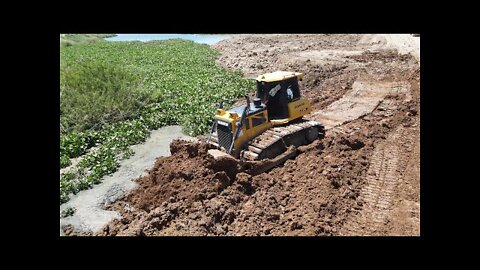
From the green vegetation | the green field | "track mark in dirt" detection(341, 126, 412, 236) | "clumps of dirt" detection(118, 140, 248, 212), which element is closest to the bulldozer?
"clumps of dirt" detection(118, 140, 248, 212)

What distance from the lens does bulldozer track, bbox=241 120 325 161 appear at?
1032 centimetres

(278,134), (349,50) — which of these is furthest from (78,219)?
(349,50)

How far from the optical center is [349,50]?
93.3 feet

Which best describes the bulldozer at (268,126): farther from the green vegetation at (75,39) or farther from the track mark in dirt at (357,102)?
the green vegetation at (75,39)

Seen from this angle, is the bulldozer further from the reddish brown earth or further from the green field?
the green field

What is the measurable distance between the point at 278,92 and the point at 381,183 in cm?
358

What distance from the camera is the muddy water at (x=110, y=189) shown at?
9.41 meters

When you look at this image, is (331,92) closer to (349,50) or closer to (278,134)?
(278,134)

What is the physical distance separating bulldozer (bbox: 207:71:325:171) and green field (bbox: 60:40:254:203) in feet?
12.2

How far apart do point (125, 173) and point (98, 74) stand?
9.00 m

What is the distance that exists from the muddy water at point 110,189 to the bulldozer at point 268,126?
2.41 m

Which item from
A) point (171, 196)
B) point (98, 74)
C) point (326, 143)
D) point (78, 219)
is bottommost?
point (78, 219)

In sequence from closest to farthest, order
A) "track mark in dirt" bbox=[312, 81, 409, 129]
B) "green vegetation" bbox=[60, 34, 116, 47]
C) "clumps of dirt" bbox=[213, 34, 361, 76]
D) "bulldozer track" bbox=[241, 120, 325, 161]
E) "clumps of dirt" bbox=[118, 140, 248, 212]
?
"clumps of dirt" bbox=[118, 140, 248, 212] < "bulldozer track" bbox=[241, 120, 325, 161] < "track mark in dirt" bbox=[312, 81, 409, 129] < "clumps of dirt" bbox=[213, 34, 361, 76] < "green vegetation" bbox=[60, 34, 116, 47]

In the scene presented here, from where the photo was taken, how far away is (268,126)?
11.2 m
